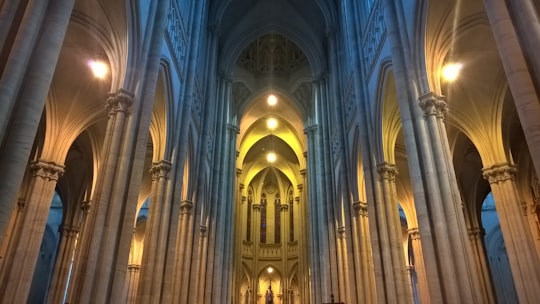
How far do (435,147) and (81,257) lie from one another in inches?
297

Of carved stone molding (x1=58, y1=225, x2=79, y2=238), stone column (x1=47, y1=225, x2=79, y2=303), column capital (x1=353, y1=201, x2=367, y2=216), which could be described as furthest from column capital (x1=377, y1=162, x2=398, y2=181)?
carved stone molding (x1=58, y1=225, x2=79, y2=238)

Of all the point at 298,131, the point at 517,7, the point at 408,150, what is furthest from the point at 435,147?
the point at 298,131

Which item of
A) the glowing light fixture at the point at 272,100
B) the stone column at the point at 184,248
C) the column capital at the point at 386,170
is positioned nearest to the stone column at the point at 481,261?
the column capital at the point at 386,170

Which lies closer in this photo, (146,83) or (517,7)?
(517,7)

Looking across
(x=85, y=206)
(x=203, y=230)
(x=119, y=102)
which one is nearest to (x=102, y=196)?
(x=119, y=102)

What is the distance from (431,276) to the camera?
8.15 m

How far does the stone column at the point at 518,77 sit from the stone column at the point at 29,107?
608 centimetres

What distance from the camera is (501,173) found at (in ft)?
47.0

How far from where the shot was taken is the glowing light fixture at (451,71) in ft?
41.4

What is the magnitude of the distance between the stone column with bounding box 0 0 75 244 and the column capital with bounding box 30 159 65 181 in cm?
1015

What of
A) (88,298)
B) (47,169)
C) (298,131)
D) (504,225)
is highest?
(298,131)

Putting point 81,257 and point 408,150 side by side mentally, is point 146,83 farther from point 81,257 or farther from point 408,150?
point 408,150

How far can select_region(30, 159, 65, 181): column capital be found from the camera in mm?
14680

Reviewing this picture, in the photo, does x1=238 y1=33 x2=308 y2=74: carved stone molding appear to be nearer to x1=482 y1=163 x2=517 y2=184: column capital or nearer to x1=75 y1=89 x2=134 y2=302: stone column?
x1=482 y1=163 x2=517 y2=184: column capital
